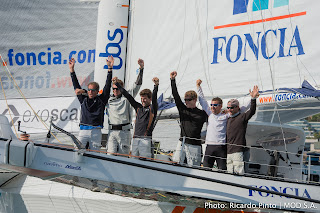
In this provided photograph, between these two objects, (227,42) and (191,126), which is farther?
(227,42)

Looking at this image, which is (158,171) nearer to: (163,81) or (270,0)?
(163,81)

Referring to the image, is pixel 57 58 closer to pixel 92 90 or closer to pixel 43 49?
pixel 43 49

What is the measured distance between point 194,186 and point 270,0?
3.94 metres

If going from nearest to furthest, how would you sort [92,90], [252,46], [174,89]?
[174,89] < [92,90] < [252,46]

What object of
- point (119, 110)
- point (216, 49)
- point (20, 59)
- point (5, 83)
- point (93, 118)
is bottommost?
point (93, 118)

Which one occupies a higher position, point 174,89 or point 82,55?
point 82,55

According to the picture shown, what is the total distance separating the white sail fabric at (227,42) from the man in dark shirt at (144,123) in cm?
213

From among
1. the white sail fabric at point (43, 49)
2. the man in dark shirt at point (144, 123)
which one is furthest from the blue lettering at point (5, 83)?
the man in dark shirt at point (144, 123)

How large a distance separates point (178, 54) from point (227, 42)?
926mm

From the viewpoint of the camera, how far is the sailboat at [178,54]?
7258mm

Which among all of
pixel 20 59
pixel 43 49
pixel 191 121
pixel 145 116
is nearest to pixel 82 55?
pixel 43 49

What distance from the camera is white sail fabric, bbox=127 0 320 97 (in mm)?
7555

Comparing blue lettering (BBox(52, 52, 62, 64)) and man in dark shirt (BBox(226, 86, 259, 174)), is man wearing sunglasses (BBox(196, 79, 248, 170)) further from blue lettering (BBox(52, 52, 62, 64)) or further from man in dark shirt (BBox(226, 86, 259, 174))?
blue lettering (BBox(52, 52, 62, 64))

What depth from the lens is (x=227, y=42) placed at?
803cm
